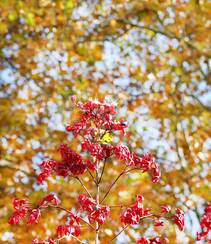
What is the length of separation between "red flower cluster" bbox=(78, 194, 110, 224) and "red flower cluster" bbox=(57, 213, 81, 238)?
110mm

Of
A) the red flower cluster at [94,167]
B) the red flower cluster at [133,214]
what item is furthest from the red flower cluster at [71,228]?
the red flower cluster at [133,214]

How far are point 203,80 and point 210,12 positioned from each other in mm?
1532

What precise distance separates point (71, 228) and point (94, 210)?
19 cm

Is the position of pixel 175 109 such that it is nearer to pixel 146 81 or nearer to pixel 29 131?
pixel 146 81

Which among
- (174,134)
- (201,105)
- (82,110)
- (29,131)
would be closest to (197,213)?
(174,134)

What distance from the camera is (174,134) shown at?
34.2ft

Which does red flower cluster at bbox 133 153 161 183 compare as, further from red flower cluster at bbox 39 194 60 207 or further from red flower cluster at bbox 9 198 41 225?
red flower cluster at bbox 9 198 41 225

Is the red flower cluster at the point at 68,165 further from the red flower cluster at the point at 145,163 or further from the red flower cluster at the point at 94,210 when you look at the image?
the red flower cluster at the point at 145,163

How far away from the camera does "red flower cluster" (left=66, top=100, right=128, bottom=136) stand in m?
2.87

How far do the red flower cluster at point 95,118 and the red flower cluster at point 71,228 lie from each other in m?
0.45

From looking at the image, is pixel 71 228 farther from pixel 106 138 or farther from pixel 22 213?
pixel 106 138

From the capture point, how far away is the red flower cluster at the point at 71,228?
2.79 metres

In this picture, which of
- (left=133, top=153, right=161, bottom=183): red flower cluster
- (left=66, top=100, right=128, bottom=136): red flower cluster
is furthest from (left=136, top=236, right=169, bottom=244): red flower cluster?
(left=66, top=100, right=128, bottom=136): red flower cluster

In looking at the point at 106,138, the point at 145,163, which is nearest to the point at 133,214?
the point at 145,163
